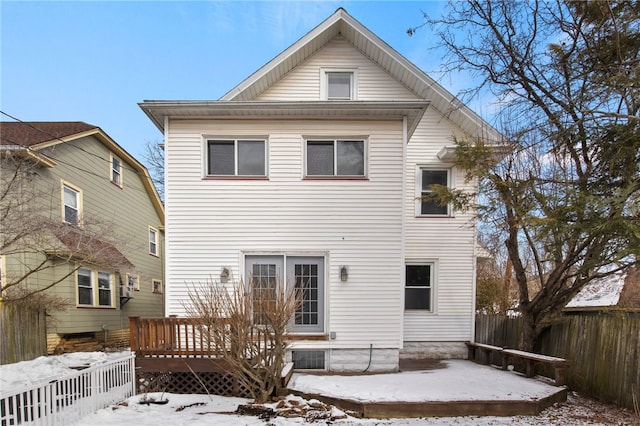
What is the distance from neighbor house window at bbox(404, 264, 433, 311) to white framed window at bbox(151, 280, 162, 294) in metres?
12.3

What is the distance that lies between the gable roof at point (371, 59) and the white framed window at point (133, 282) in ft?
30.8

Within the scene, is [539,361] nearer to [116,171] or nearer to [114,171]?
[114,171]

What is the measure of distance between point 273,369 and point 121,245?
9.10 meters

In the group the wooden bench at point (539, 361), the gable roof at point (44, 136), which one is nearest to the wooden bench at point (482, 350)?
the wooden bench at point (539, 361)

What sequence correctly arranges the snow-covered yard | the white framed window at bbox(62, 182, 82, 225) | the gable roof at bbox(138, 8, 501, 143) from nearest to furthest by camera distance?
the snow-covered yard < the gable roof at bbox(138, 8, 501, 143) < the white framed window at bbox(62, 182, 82, 225)

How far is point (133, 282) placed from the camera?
13.6 meters

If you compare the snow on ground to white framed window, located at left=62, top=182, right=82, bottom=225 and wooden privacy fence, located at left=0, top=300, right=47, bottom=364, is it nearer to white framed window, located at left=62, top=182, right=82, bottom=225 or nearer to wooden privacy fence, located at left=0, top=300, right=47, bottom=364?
wooden privacy fence, located at left=0, top=300, right=47, bottom=364

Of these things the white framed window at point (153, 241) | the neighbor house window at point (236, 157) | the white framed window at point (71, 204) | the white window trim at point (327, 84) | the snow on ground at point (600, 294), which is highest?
the white window trim at point (327, 84)

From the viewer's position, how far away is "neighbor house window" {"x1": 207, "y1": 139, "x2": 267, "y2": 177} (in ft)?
23.1

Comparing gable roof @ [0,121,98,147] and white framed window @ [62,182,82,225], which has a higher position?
gable roof @ [0,121,98,147]

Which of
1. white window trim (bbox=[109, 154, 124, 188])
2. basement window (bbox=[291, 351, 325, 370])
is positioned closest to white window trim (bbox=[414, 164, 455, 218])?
basement window (bbox=[291, 351, 325, 370])

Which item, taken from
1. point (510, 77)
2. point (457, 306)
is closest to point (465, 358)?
point (457, 306)

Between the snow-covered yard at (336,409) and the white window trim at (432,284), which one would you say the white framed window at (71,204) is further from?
the white window trim at (432,284)

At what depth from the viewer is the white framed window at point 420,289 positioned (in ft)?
28.9
